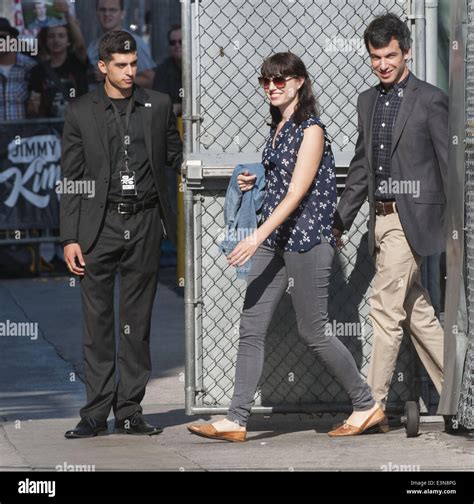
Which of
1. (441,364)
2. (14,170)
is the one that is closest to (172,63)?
(14,170)

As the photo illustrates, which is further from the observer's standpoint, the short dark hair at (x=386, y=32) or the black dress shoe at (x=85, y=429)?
the black dress shoe at (x=85, y=429)

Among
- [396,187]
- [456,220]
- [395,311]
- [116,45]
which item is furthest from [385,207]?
[116,45]

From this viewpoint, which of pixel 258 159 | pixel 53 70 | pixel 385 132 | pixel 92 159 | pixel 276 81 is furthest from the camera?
pixel 53 70

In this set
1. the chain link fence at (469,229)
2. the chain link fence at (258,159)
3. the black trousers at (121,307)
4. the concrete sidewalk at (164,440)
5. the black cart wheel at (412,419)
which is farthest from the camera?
the chain link fence at (258,159)

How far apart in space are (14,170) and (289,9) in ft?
22.7

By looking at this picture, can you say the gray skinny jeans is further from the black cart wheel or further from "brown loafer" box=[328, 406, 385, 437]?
the black cart wheel

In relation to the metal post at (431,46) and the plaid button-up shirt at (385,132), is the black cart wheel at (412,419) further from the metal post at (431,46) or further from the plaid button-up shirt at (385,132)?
the metal post at (431,46)

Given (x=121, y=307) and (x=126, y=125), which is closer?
(x=126, y=125)

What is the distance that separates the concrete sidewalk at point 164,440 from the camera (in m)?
6.81

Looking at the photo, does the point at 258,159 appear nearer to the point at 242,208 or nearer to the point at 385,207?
the point at 242,208

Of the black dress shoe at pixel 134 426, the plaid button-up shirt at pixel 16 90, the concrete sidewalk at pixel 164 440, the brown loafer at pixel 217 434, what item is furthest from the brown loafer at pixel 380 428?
the plaid button-up shirt at pixel 16 90

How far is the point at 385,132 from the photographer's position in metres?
7.32

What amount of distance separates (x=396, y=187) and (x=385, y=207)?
0.42 feet

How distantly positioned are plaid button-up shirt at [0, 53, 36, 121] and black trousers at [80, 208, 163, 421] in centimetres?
679
